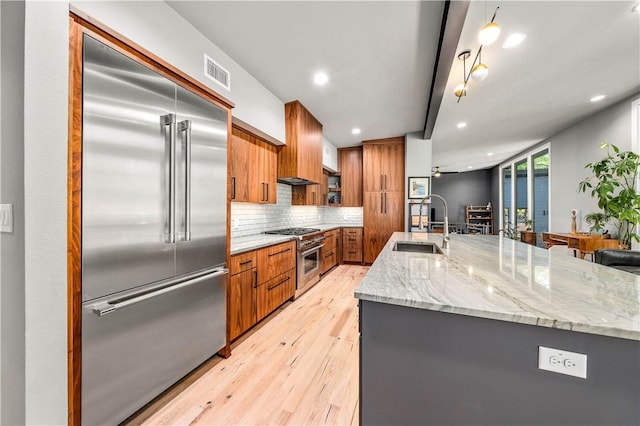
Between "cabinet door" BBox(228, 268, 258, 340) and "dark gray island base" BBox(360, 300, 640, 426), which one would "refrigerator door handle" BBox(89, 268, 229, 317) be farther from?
"dark gray island base" BBox(360, 300, 640, 426)

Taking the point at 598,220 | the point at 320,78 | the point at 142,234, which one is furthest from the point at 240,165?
the point at 598,220

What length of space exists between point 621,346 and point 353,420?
1.29 meters

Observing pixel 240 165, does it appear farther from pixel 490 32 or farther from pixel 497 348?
pixel 497 348

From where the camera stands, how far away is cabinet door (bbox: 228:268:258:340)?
6.93 feet

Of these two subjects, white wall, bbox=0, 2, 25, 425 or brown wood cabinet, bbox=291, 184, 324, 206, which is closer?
white wall, bbox=0, 2, 25, 425

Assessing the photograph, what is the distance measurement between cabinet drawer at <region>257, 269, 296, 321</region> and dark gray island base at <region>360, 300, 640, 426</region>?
172 centimetres

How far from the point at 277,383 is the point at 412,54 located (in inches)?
121

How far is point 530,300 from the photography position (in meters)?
A: 0.85

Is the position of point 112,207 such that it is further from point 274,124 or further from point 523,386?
point 274,124

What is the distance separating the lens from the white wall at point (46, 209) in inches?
39.9

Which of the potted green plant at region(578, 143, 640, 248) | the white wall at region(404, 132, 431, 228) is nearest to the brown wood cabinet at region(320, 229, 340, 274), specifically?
the white wall at region(404, 132, 431, 228)

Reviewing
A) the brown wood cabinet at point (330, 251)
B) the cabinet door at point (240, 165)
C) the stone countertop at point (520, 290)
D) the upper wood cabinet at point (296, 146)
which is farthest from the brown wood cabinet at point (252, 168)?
the stone countertop at point (520, 290)

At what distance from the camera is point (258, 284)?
245 centimetres

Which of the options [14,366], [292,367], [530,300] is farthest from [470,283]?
[14,366]
